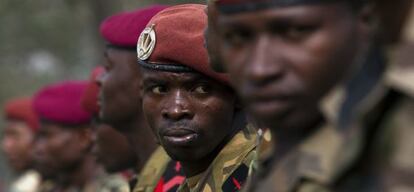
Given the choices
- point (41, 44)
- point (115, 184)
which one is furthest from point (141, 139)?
point (41, 44)

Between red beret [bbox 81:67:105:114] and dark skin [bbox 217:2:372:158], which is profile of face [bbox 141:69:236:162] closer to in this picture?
dark skin [bbox 217:2:372:158]

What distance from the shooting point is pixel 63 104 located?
11.1 meters

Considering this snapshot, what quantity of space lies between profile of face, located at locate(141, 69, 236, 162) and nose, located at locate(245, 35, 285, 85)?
2.04 m

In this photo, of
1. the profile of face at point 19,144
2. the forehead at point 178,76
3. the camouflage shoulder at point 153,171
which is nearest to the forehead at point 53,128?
the profile of face at point 19,144

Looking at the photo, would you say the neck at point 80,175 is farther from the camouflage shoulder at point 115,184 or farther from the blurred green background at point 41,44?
the blurred green background at point 41,44

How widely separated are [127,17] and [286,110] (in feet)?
12.2

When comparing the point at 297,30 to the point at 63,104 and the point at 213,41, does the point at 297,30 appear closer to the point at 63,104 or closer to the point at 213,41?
the point at 213,41

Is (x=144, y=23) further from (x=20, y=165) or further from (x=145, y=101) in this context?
(x=20, y=165)

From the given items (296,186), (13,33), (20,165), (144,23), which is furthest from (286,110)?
(13,33)

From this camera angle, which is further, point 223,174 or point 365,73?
point 223,174

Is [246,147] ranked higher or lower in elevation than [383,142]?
lower

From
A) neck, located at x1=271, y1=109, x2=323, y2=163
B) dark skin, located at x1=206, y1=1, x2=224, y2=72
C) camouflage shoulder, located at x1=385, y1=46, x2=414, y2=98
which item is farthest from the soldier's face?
camouflage shoulder, located at x1=385, y1=46, x2=414, y2=98

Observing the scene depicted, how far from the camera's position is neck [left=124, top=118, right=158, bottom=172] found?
7457mm

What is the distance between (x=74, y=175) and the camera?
11203mm
